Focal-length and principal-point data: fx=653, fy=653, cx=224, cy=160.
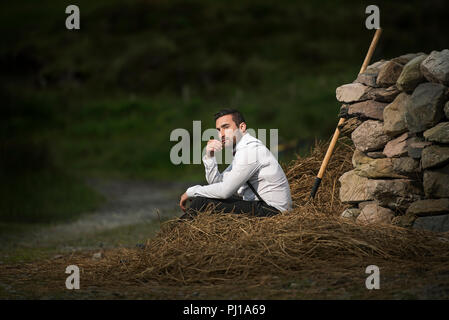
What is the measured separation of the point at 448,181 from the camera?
6.25 meters

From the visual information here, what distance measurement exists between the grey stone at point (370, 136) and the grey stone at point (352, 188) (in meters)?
0.34

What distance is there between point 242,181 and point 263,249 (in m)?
0.83

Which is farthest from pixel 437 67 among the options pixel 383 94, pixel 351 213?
pixel 351 213

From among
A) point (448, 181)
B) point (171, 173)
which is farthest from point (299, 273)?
point (171, 173)

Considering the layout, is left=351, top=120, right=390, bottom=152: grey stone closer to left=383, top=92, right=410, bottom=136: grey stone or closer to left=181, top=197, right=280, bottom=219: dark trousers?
left=383, top=92, right=410, bottom=136: grey stone

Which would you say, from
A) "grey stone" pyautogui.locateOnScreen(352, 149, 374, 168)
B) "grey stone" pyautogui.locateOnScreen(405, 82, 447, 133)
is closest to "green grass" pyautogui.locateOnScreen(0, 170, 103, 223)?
"grey stone" pyautogui.locateOnScreen(352, 149, 374, 168)

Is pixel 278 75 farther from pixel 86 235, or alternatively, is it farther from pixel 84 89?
pixel 86 235

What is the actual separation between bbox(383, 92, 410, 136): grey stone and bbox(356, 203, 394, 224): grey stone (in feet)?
2.64

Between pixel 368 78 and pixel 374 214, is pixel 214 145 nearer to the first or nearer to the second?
pixel 374 214

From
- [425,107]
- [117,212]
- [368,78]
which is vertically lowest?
[117,212]

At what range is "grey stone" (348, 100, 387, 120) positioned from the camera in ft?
23.5

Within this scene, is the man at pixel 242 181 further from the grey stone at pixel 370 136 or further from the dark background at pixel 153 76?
the dark background at pixel 153 76

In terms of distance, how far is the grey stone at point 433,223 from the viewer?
6254 millimetres

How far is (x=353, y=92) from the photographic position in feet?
24.3
